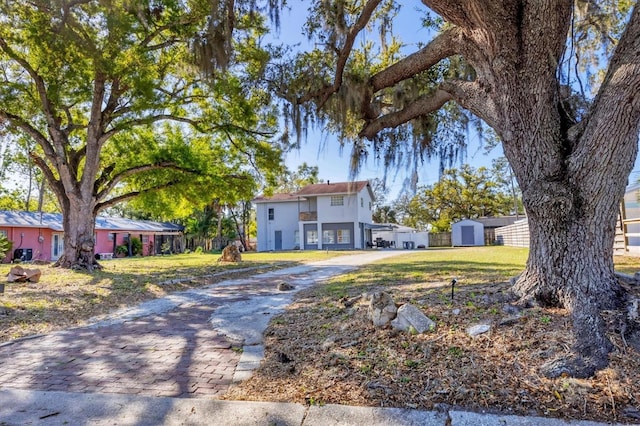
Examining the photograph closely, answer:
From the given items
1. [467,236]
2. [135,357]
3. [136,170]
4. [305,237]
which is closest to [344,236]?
[305,237]

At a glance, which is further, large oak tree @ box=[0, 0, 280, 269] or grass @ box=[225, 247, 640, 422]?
large oak tree @ box=[0, 0, 280, 269]

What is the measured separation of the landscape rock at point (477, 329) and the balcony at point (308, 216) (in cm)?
2726

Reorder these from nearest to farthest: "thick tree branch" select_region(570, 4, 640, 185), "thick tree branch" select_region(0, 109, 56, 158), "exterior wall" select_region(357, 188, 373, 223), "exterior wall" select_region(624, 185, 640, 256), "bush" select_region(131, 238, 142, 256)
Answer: "thick tree branch" select_region(570, 4, 640, 185) → "thick tree branch" select_region(0, 109, 56, 158) → "exterior wall" select_region(624, 185, 640, 256) → "bush" select_region(131, 238, 142, 256) → "exterior wall" select_region(357, 188, 373, 223)

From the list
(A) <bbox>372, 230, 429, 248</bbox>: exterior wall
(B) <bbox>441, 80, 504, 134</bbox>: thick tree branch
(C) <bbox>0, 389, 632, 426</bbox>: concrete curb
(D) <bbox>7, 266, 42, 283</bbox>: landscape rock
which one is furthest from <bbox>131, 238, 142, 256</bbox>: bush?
(B) <bbox>441, 80, 504, 134</bbox>: thick tree branch

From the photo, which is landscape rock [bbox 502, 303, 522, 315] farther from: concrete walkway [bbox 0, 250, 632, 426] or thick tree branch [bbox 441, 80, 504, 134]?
thick tree branch [bbox 441, 80, 504, 134]

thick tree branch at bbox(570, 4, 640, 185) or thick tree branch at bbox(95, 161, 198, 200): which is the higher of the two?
thick tree branch at bbox(95, 161, 198, 200)

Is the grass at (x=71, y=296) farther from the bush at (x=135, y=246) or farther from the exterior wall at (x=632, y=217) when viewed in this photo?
the bush at (x=135, y=246)

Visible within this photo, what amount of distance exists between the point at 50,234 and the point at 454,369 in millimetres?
25678

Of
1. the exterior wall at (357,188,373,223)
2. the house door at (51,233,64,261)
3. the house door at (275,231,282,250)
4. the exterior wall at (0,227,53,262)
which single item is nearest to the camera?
the exterior wall at (0,227,53,262)

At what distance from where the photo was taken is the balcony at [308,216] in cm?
3086

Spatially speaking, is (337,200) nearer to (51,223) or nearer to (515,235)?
(515,235)

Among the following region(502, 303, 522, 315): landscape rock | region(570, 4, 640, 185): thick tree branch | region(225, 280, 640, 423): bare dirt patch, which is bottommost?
region(225, 280, 640, 423): bare dirt patch

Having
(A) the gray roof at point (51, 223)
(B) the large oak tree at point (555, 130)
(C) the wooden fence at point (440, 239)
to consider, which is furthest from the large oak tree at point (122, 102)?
(C) the wooden fence at point (440, 239)

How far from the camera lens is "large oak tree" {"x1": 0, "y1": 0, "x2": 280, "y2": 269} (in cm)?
916
